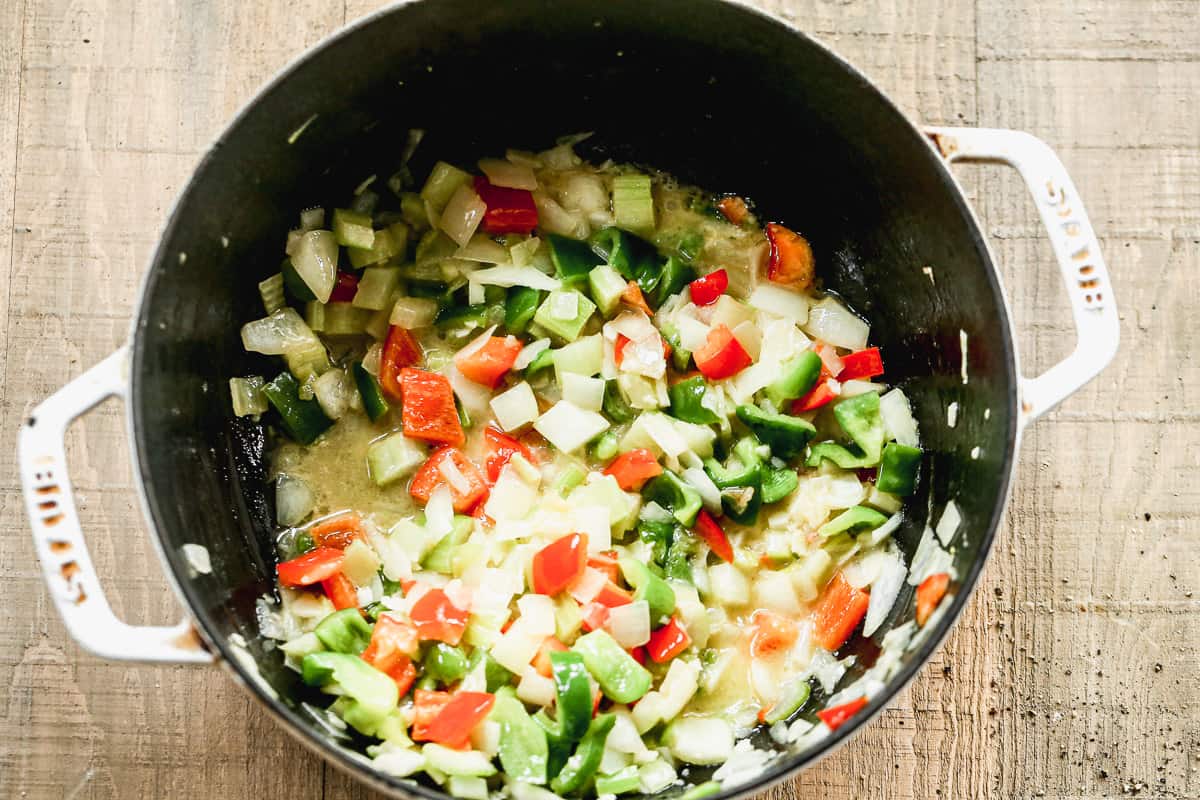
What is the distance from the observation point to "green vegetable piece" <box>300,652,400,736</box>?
1739mm

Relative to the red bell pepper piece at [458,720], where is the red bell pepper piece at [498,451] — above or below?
above

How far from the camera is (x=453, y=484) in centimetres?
196

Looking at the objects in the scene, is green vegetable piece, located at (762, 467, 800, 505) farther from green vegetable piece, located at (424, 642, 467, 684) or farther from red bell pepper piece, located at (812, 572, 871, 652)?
green vegetable piece, located at (424, 642, 467, 684)

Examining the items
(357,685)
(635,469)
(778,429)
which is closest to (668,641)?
(635,469)

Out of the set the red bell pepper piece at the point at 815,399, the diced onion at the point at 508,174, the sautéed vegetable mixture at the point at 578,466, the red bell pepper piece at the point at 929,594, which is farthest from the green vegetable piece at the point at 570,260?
the red bell pepper piece at the point at 929,594

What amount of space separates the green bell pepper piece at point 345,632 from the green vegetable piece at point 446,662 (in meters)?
0.12

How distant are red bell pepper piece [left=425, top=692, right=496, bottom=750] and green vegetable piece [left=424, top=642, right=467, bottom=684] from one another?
72 millimetres

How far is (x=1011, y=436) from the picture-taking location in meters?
1.62

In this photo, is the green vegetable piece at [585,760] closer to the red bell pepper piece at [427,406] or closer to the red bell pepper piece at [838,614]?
the red bell pepper piece at [838,614]

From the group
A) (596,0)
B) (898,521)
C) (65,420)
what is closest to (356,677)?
(65,420)

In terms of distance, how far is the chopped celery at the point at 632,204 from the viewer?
207 centimetres

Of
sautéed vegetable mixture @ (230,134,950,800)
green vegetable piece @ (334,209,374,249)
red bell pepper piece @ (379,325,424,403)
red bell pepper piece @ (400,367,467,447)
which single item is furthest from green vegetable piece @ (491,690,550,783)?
green vegetable piece @ (334,209,374,249)

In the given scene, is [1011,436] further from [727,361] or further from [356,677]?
[356,677]

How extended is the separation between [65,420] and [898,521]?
1374mm
